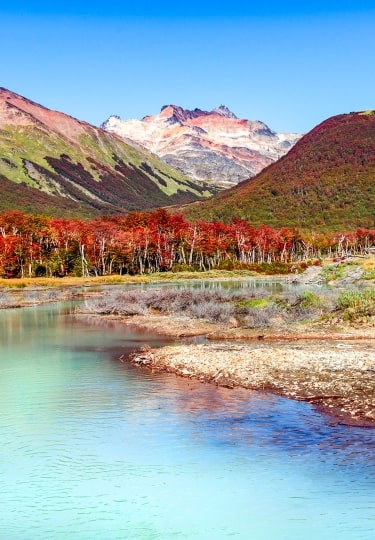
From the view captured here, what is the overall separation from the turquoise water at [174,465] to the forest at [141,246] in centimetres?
7904

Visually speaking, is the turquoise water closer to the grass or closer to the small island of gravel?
the small island of gravel

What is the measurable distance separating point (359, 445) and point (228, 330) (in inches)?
755

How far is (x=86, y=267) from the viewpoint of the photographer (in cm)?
10338

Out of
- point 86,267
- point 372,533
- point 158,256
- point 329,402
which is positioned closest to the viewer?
point 372,533

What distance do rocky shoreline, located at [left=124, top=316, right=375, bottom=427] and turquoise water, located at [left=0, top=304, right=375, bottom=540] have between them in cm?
94

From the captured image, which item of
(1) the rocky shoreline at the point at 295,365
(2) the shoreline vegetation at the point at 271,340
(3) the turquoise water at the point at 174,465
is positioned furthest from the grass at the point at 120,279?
(3) the turquoise water at the point at 174,465

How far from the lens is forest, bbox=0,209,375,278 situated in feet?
331

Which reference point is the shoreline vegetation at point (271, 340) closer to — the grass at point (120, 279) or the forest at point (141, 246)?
the grass at point (120, 279)

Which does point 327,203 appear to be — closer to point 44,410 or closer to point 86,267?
point 86,267

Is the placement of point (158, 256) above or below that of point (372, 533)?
above

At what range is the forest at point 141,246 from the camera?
10088 cm

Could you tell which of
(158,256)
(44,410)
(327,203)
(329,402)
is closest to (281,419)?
(329,402)

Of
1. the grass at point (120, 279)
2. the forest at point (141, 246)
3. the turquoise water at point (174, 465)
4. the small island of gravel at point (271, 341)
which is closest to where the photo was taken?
the turquoise water at point (174, 465)

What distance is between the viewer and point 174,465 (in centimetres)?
1452
